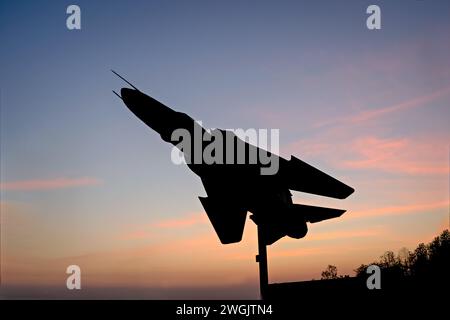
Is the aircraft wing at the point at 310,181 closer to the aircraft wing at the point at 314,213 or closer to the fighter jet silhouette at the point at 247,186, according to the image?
the fighter jet silhouette at the point at 247,186

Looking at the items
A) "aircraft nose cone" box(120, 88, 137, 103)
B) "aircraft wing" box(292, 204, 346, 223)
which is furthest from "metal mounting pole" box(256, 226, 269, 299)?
"aircraft nose cone" box(120, 88, 137, 103)

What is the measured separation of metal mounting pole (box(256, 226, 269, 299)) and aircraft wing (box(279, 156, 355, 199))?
2.09m

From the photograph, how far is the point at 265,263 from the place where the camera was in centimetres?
1200

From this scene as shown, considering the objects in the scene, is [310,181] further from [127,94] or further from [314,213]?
[127,94]

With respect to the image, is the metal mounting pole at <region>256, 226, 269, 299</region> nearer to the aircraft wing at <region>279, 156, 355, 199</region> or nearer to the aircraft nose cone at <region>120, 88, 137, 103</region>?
the aircraft wing at <region>279, 156, 355, 199</region>

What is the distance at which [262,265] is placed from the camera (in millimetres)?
11953

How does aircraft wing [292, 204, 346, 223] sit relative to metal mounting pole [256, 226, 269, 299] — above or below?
above

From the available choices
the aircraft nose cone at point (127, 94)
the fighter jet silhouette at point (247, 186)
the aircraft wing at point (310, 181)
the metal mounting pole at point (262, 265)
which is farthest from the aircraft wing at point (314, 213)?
the aircraft nose cone at point (127, 94)

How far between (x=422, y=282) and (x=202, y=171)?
7.42m

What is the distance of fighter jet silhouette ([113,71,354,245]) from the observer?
10.2 meters
